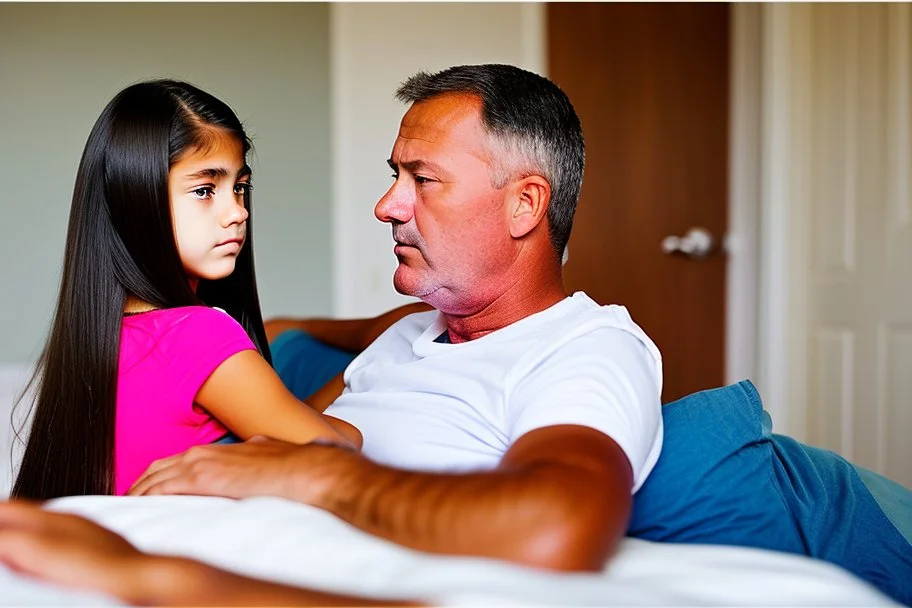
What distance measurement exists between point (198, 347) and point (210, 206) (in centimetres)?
22

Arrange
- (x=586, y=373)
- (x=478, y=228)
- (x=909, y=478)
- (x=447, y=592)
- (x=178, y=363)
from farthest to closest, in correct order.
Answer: (x=909, y=478) → (x=478, y=228) → (x=178, y=363) → (x=586, y=373) → (x=447, y=592)

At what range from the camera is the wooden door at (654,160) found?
363cm

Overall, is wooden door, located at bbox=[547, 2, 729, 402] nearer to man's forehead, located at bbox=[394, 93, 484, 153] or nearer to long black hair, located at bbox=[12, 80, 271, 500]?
man's forehead, located at bbox=[394, 93, 484, 153]

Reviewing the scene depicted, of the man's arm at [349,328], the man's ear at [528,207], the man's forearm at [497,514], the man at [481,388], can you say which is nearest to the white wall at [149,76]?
the man's arm at [349,328]

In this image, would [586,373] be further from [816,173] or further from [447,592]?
[816,173]

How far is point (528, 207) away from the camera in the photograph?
4.67 feet

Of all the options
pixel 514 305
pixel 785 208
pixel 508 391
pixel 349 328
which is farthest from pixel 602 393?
pixel 785 208

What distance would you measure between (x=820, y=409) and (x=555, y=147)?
2023 millimetres

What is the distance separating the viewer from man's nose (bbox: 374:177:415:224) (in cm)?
141

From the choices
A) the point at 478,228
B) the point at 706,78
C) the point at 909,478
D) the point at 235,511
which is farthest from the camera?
the point at 706,78

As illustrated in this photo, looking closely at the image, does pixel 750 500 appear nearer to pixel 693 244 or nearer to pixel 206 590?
pixel 206 590

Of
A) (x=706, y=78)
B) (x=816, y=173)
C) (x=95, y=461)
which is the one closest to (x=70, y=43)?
(x=706, y=78)

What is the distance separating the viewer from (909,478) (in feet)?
9.02

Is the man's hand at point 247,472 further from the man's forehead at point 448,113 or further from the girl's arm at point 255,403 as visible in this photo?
the man's forehead at point 448,113
